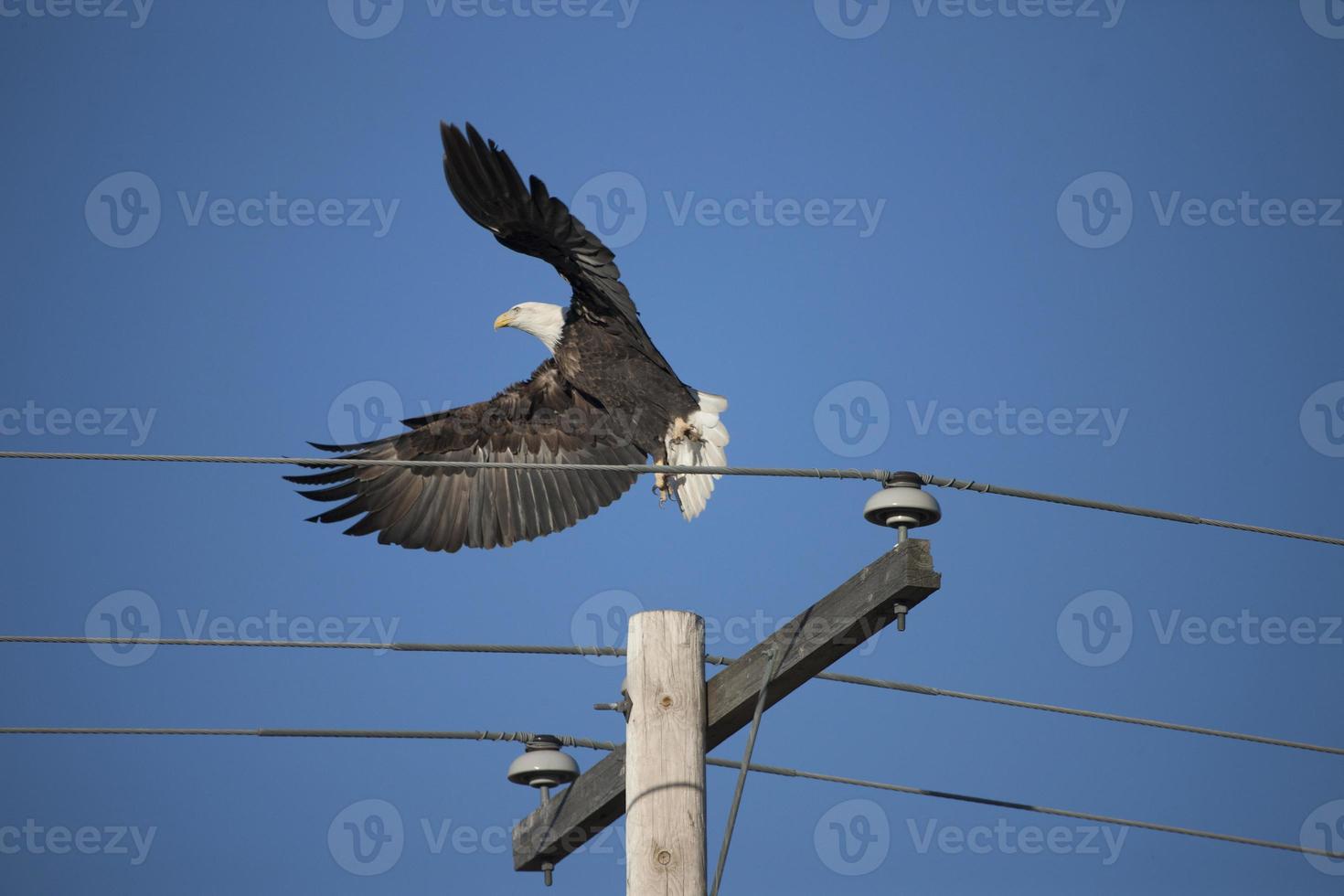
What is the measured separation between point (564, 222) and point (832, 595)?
3566 mm

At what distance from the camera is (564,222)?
674 cm

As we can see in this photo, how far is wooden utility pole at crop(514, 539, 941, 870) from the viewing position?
3.43 m

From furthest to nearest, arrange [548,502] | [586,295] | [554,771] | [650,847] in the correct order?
[548,502] → [586,295] → [554,771] → [650,847]

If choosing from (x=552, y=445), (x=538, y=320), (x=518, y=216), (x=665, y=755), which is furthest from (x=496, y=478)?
(x=665, y=755)

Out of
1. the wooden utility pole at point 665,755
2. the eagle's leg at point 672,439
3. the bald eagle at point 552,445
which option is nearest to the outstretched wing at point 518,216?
the bald eagle at point 552,445

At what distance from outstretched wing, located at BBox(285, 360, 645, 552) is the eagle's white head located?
0.95 ft

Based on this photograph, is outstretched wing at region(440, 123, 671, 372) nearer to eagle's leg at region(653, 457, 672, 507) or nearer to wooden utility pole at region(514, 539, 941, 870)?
eagle's leg at region(653, 457, 672, 507)

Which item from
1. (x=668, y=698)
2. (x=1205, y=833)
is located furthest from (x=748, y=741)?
(x=1205, y=833)

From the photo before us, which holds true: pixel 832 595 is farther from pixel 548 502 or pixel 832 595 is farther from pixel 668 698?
pixel 548 502

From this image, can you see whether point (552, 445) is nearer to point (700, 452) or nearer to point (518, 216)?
point (700, 452)

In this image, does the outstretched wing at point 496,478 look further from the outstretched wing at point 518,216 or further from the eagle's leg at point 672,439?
the outstretched wing at point 518,216

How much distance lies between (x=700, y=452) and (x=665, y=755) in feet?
13.4

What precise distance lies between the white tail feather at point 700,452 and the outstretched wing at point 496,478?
0.29m

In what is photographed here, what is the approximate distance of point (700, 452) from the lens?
7516mm
